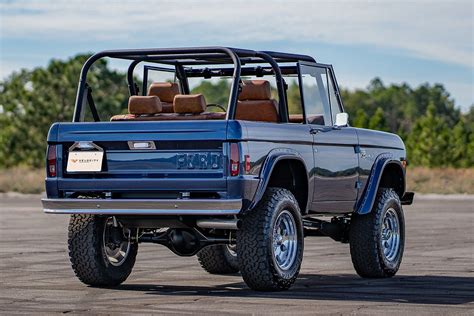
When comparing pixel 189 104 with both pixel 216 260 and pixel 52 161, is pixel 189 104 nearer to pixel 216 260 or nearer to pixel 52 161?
pixel 52 161

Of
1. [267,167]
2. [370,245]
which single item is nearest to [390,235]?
[370,245]

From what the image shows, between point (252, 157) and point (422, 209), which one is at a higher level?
point (252, 157)

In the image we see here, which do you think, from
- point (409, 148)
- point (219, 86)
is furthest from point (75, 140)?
point (219, 86)

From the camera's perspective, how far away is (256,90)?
12977 millimetres

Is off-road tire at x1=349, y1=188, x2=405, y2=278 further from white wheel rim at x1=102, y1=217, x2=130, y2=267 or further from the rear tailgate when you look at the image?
the rear tailgate

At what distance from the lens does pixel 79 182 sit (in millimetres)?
12156

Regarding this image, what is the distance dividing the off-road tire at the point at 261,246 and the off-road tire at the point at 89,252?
155cm

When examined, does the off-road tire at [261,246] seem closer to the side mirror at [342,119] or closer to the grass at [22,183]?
the side mirror at [342,119]

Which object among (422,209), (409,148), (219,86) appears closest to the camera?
(422,209)

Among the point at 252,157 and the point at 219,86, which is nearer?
the point at 252,157

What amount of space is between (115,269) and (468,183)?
4016cm

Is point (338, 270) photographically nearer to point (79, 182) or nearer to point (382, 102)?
point (79, 182)

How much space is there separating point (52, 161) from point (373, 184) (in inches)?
151

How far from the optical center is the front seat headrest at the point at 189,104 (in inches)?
489
